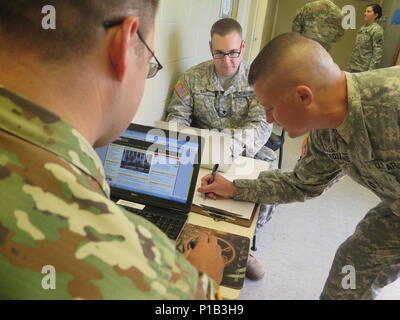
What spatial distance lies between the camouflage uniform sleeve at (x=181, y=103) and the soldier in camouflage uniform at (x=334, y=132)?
27.8 inches

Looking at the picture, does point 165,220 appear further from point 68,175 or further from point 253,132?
point 253,132

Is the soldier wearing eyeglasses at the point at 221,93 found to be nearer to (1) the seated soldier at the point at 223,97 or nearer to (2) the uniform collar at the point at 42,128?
(1) the seated soldier at the point at 223,97

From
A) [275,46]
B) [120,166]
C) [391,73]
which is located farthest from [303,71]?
[120,166]

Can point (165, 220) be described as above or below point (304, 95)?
below

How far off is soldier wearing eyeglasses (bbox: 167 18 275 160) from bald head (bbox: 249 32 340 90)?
0.79m

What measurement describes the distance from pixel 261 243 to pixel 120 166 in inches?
55.3

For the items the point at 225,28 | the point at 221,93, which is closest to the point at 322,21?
the point at 225,28

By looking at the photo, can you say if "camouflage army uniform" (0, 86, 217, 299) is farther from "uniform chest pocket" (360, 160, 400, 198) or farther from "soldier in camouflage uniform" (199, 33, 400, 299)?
"uniform chest pocket" (360, 160, 400, 198)

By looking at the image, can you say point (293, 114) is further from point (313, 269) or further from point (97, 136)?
point (313, 269)

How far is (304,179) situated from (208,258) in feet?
2.11

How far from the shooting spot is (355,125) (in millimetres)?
1106

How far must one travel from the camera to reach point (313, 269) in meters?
2.06

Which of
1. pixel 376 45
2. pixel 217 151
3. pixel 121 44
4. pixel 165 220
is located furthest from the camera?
pixel 376 45

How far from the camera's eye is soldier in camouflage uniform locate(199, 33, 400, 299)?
1087 millimetres
